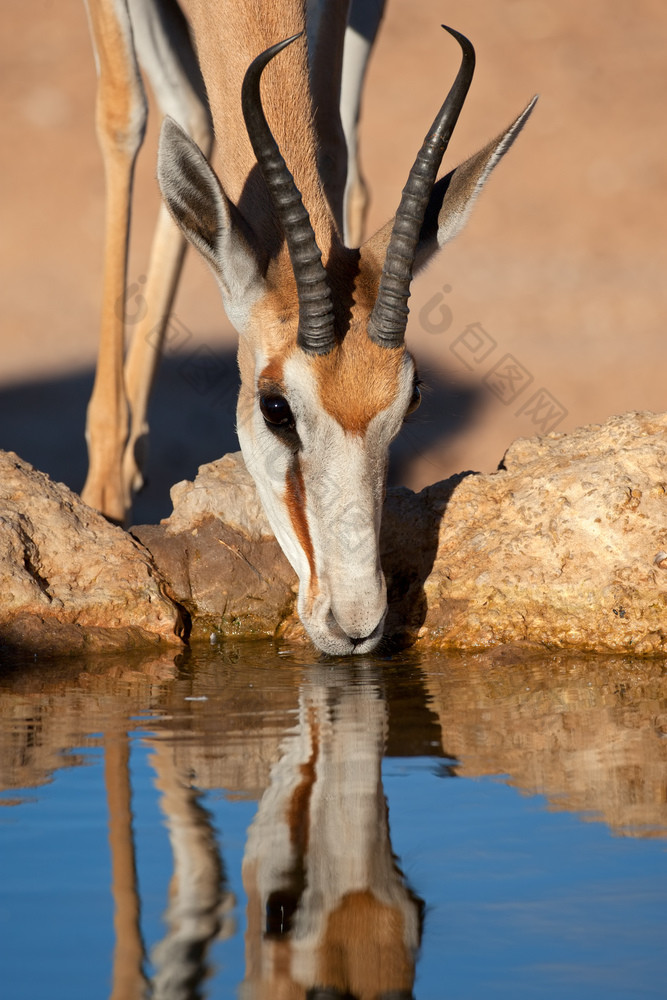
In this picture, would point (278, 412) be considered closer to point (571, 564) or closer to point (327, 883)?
point (571, 564)

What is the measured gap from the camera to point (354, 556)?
4098mm

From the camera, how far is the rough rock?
4449 millimetres

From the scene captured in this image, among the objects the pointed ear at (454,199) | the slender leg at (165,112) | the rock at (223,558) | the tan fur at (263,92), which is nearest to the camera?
the pointed ear at (454,199)

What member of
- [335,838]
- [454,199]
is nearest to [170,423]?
[454,199]

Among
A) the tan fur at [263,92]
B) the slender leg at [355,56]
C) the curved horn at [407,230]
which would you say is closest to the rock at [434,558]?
the curved horn at [407,230]

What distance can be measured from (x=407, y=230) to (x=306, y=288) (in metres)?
0.43

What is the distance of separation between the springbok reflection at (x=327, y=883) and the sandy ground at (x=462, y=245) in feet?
6.84

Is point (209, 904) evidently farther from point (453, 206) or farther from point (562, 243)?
point (562, 243)

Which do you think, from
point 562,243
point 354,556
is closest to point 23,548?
point 354,556

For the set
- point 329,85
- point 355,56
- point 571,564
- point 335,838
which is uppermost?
point 355,56

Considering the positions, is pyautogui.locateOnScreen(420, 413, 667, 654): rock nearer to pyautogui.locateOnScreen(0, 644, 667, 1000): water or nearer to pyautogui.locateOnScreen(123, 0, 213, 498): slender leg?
pyautogui.locateOnScreen(0, 644, 667, 1000): water

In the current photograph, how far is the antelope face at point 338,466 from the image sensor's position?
4.07m

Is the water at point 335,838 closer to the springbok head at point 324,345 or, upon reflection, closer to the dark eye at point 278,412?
the springbok head at point 324,345

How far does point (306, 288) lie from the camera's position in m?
4.30
